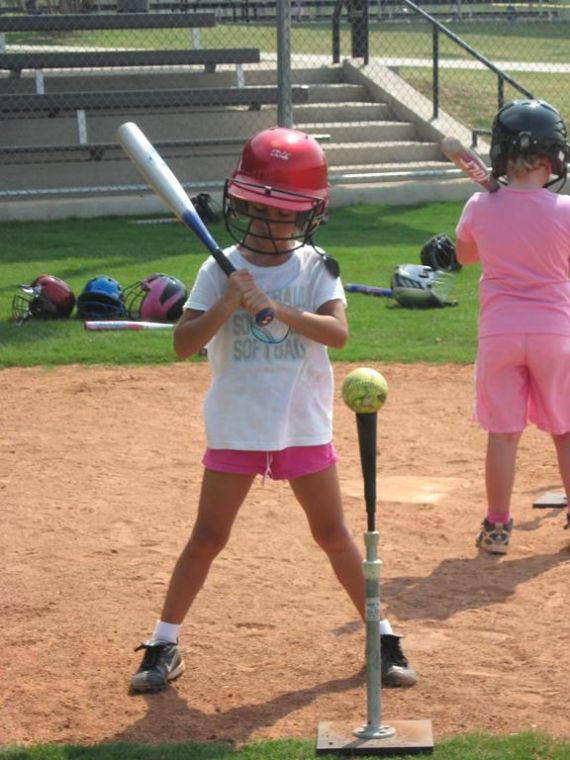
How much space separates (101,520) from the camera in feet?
19.9

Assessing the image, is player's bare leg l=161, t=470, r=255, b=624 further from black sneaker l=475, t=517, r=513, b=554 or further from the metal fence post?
the metal fence post

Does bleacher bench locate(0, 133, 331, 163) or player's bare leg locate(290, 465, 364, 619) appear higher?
player's bare leg locate(290, 465, 364, 619)

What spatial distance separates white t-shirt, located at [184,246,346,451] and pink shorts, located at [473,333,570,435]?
1.43m

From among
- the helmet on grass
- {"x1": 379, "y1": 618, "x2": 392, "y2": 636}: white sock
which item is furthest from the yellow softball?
the helmet on grass

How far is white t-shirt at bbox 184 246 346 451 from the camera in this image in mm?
4059

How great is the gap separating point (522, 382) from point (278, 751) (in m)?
2.20

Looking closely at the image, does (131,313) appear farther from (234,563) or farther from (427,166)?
(427,166)

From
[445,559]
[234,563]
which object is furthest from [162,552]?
[445,559]

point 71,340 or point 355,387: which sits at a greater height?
point 355,387

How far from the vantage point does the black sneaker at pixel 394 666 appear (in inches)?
167

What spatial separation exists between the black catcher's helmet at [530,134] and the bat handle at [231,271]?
1.62m

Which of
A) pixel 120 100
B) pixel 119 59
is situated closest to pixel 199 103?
pixel 120 100

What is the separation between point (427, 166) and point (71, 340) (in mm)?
8651

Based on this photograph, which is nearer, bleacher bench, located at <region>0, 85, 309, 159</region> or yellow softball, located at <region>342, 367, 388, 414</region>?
yellow softball, located at <region>342, 367, 388, 414</region>
